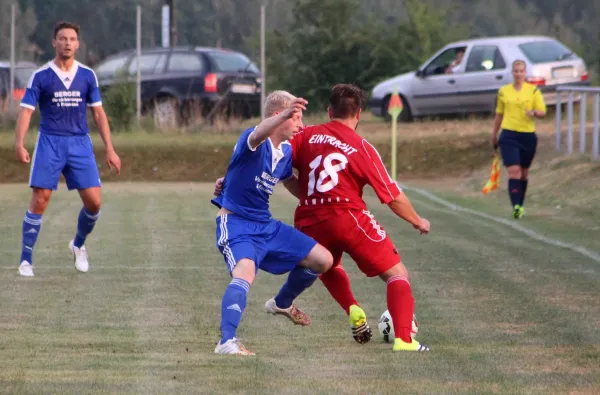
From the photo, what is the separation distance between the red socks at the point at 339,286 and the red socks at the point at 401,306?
40cm

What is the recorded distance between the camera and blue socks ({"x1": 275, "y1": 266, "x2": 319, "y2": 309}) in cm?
755

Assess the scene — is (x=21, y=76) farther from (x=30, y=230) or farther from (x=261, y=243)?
(x=261, y=243)

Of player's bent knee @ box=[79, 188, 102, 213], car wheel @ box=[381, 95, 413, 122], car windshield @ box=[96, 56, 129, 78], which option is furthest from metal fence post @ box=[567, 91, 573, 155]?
player's bent knee @ box=[79, 188, 102, 213]

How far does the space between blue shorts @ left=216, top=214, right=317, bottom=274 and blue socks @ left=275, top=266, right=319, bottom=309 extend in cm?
14

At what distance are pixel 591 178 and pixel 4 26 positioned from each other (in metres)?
60.5

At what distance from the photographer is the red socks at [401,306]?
23.6 feet

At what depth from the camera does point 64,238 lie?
1408 cm

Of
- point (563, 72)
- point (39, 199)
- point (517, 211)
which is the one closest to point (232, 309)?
point (39, 199)

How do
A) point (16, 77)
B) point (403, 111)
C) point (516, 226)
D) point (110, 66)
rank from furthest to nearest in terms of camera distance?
point (16, 77) → point (110, 66) → point (403, 111) → point (516, 226)

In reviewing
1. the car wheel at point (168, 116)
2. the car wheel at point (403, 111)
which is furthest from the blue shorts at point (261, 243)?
the car wheel at point (168, 116)

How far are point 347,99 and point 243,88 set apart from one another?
66.4ft

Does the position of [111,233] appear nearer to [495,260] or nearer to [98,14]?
[495,260]

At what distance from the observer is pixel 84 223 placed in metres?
11.1

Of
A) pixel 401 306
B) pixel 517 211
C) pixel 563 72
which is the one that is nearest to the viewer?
pixel 401 306
